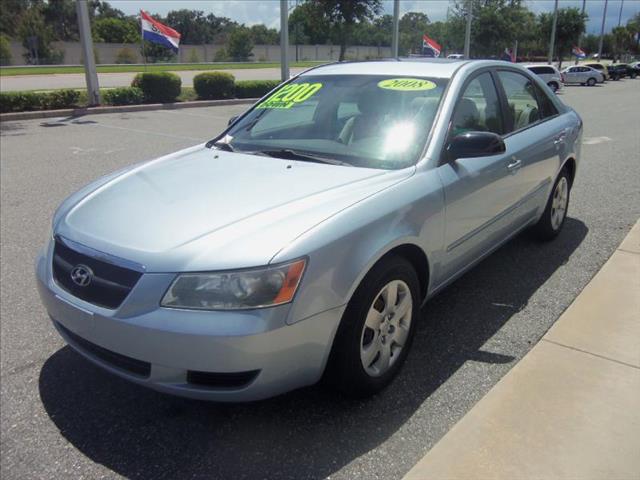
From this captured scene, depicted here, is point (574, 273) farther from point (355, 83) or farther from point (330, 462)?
point (330, 462)

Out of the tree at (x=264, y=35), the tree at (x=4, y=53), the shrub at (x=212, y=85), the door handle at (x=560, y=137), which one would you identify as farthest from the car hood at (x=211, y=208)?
the tree at (x=264, y=35)

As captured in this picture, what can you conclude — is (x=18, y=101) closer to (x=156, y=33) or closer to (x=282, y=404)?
(x=156, y=33)

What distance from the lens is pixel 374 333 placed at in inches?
110

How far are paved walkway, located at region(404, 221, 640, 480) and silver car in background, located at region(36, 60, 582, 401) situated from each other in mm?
527

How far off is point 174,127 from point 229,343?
1236cm

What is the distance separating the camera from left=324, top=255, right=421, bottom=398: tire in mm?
2592

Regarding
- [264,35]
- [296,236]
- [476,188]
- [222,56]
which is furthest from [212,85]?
[264,35]

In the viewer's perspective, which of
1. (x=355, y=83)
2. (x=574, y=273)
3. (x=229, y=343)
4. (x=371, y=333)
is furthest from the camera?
(x=574, y=273)

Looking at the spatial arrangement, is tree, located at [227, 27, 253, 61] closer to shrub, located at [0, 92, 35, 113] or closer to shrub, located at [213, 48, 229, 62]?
shrub, located at [213, 48, 229, 62]

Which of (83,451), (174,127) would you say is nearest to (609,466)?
(83,451)

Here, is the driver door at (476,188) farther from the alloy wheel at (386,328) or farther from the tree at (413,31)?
the tree at (413,31)

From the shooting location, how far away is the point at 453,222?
10.8 feet

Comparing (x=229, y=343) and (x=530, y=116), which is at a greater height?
(x=530, y=116)

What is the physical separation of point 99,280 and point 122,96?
55.2ft
